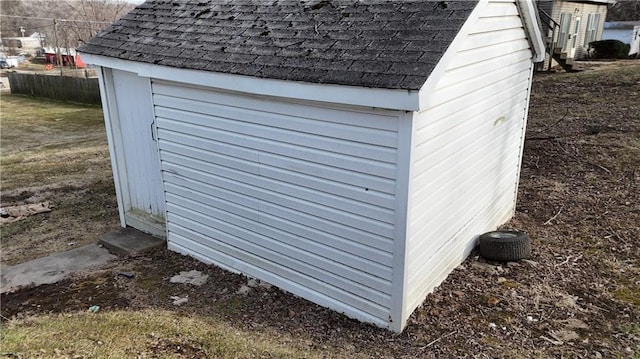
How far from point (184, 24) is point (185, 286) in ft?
10.9

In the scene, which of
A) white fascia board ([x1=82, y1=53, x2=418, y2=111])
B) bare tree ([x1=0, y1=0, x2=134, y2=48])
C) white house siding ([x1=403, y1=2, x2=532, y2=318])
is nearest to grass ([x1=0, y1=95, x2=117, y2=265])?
white fascia board ([x1=82, y1=53, x2=418, y2=111])

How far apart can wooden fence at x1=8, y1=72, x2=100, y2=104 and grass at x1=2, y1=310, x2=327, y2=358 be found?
2037 cm

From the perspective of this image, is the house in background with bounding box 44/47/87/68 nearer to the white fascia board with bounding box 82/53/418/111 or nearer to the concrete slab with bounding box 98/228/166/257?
the concrete slab with bounding box 98/228/166/257

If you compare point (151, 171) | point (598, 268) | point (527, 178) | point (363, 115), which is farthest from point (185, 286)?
point (527, 178)

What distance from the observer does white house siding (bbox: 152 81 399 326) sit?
4.12m

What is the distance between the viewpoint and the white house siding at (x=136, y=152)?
6480mm

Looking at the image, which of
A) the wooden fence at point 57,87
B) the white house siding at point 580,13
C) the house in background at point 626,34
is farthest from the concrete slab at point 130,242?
the house in background at point 626,34

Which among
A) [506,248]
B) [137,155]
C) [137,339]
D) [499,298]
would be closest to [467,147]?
[506,248]

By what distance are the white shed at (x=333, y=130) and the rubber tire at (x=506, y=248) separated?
0.23 m

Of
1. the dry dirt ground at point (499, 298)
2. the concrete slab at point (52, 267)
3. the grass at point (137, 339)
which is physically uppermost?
the grass at point (137, 339)

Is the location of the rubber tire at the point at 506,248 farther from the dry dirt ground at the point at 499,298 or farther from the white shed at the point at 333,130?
the white shed at the point at 333,130

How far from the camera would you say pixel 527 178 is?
8492 millimetres

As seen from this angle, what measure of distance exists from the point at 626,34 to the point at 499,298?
1059 inches

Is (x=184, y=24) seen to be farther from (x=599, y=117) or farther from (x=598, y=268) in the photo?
(x=599, y=117)
